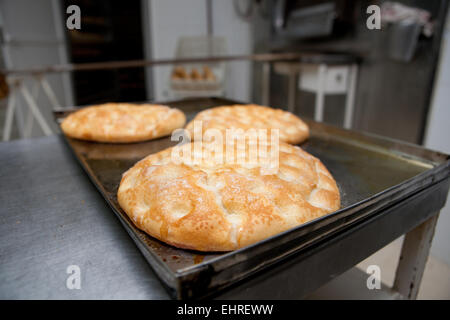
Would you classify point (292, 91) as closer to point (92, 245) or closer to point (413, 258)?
point (413, 258)

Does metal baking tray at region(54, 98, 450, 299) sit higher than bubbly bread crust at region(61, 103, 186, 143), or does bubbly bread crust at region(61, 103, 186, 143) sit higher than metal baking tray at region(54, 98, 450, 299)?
bubbly bread crust at region(61, 103, 186, 143)

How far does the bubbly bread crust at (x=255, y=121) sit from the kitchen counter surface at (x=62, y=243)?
600mm

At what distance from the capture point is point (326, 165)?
3.84 feet

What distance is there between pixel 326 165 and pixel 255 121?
0.43 meters

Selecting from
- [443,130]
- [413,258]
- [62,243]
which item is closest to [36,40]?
[62,243]

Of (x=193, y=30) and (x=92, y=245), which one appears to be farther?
(x=193, y=30)

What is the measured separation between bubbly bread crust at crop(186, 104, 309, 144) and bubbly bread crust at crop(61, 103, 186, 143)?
0.11 metres

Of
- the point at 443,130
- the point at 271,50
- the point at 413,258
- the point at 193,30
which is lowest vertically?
the point at 413,258

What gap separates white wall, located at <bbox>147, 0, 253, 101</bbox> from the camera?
471 cm

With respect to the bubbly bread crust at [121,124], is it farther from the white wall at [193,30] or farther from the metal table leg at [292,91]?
the white wall at [193,30]

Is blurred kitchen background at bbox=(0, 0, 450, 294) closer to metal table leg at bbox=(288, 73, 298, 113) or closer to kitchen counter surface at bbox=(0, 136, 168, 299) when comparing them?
metal table leg at bbox=(288, 73, 298, 113)

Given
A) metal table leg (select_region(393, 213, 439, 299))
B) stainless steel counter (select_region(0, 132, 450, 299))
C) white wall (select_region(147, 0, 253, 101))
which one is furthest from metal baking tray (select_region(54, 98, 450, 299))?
white wall (select_region(147, 0, 253, 101))

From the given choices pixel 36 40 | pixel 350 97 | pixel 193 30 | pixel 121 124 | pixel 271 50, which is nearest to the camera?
pixel 121 124
